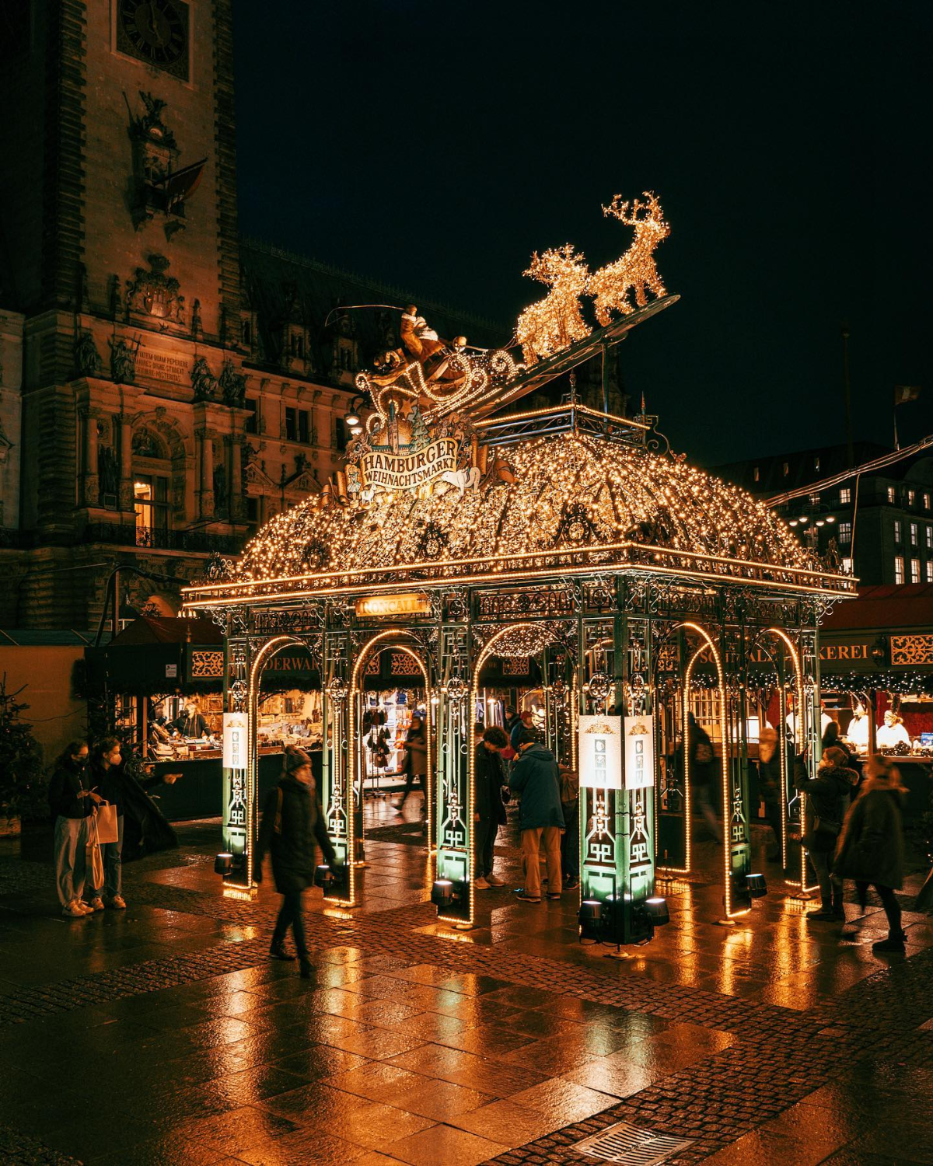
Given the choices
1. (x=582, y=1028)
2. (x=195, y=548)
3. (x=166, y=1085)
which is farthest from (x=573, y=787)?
(x=195, y=548)

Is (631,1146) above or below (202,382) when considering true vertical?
below

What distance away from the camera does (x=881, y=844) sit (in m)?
10.5

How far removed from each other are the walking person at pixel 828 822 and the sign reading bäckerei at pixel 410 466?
210 inches

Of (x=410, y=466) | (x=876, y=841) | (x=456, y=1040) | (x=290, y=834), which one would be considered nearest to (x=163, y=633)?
(x=410, y=466)

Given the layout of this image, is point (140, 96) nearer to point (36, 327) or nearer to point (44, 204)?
point (44, 204)

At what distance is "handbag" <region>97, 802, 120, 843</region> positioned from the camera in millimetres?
12883

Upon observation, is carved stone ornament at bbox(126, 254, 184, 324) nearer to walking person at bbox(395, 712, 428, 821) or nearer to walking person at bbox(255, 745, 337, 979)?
walking person at bbox(395, 712, 428, 821)

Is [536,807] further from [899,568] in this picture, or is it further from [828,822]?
[899,568]

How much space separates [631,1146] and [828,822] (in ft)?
21.5

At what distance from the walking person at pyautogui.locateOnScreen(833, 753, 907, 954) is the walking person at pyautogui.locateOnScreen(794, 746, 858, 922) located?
1.19 m

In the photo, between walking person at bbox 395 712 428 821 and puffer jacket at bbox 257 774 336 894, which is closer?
puffer jacket at bbox 257 774 336 894

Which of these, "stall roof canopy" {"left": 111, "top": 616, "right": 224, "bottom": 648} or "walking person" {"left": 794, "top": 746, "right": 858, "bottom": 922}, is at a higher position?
"stall roof canopy" {"left": 111, "top": 616, "right": 224, "bottom": 648}

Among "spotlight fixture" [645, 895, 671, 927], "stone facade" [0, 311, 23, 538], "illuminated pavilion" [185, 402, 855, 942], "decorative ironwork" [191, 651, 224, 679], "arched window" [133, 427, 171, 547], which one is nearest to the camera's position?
"spotlight fixture" [645, 895, 671, 927]

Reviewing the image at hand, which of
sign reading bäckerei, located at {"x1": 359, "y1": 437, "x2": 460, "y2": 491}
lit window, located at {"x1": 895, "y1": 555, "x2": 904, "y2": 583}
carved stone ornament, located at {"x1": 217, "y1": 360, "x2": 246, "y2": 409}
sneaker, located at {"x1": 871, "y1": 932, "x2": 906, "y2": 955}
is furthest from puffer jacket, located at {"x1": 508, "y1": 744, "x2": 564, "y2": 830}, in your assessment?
lit window, located at {"x1": 895, "y1": 555, "x2": 904, "y2": 583}
